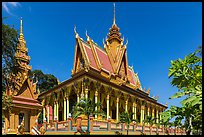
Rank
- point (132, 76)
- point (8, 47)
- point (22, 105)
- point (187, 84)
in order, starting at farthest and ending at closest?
point (132, 76) < point (22, 105) < point (8, 47) < point (187, 84)

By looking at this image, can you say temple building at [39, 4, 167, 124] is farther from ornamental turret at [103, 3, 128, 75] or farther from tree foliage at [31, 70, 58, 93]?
tree foliage at [31, 70, 58, 93]

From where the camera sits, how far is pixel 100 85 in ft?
62.6

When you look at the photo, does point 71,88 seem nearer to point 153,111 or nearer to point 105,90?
point 105,90

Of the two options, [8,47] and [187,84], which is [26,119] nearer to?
[8,47]

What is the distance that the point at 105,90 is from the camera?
20219 millimetres

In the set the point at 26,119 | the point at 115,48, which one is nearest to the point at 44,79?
the point at 115,48

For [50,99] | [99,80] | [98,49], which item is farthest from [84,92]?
[98,49]

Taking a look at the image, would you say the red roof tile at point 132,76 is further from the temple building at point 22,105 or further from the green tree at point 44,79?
the temple building at point 22,105

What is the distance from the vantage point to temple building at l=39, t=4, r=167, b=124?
61.9 ft

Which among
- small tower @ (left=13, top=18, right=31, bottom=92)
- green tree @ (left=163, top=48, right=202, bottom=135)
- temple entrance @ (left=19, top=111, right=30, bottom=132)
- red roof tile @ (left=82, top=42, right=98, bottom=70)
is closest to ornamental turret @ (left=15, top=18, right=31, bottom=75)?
small tower @ (left=13, top=18, right=31, bottom=92)

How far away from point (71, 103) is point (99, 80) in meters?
4.42

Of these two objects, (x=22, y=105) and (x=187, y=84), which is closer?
(x=187, y=84)

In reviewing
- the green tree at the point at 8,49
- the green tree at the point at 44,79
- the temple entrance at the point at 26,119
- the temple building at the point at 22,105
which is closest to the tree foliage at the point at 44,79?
the green tree at the point at 44,79

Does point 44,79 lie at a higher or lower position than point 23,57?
lower
